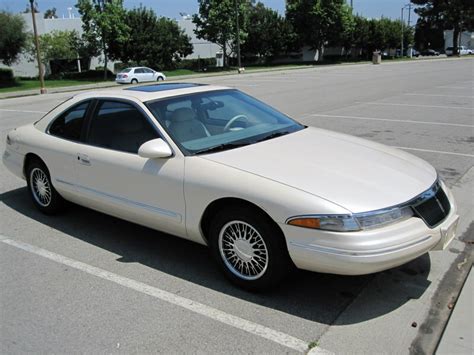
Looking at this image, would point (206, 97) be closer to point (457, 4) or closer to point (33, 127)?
point (33, 127)

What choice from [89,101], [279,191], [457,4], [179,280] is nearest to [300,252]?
[279,191]

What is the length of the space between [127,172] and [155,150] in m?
0.50

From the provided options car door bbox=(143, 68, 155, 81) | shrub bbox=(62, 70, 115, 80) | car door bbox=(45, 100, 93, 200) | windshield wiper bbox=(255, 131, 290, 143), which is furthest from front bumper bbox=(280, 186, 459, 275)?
shrub bbox=(62, 70, 115, 80)

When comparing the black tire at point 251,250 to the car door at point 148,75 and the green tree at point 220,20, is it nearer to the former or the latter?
the car door at point 148,75

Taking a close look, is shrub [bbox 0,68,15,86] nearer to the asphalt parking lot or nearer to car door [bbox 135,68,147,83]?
car door [bbox 135,68,147,83]

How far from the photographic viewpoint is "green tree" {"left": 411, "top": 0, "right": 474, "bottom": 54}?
86438 mm

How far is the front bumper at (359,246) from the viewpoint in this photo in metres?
3.22

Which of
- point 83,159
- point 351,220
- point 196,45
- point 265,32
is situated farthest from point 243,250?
point 265,32

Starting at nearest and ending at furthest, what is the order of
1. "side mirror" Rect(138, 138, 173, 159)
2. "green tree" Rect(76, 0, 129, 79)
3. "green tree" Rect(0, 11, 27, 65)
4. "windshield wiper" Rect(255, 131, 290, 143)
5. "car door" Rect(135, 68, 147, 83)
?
"side mirror" Rect(138, 138, 173, 159), "windshield wiper" Rect(255, 131, 290, 143), "car door" Rect(135, 68, 147, 83), "green tree" Rect(0, 11, 27, 65), "green tree" Rect(76, 0, 129, 79)

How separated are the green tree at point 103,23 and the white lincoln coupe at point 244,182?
42438mm

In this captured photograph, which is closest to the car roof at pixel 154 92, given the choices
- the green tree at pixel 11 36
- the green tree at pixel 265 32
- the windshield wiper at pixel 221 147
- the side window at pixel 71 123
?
the side window at pixel 71 123

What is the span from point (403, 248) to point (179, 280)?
177 centimetres

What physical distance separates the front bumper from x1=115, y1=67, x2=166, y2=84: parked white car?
117ft

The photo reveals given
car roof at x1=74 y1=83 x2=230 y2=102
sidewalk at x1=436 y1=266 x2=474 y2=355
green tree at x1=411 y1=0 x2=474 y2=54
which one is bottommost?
sidewalk at x1=436 y1=266 x2=474 y2=355
